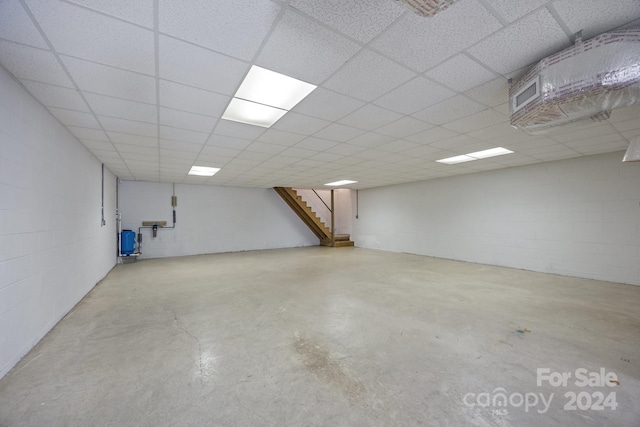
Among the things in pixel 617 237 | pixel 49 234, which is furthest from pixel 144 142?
pixel 617 237

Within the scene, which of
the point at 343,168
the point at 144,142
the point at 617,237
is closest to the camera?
the point at 144,142

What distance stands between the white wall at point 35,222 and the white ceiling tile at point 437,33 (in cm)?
269

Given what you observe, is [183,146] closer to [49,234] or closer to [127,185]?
[49,234]

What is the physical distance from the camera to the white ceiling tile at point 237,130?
2.89 metres

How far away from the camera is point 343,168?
17.5 ft

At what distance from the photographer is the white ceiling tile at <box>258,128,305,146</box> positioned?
318 cm

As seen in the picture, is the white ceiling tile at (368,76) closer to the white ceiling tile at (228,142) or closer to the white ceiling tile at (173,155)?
the white ceiling tile at (228,142)

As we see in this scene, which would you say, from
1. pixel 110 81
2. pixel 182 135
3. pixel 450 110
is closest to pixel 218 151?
pixel 182 135

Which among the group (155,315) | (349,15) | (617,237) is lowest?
(155,315)

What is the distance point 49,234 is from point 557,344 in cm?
477

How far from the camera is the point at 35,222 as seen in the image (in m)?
2.22

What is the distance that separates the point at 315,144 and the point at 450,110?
5.76ft

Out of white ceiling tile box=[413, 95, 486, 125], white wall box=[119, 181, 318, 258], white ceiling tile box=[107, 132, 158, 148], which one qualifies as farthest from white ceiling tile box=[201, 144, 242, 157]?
white wall box=[119, 181, 318, 258]

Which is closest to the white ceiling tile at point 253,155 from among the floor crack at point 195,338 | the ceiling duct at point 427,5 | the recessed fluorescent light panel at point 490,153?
the floor crack at point 195,338
